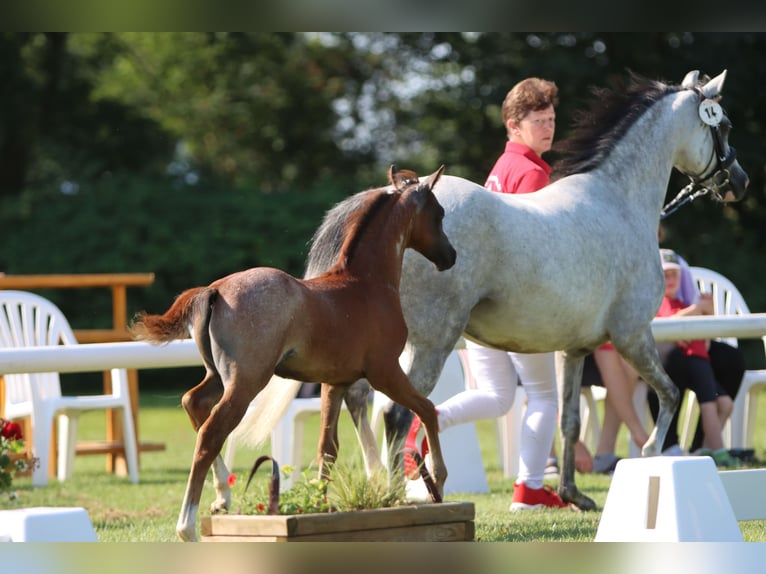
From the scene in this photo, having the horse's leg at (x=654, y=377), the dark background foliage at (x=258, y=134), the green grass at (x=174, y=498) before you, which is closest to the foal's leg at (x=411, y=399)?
the green grass at (x=174, y=498)

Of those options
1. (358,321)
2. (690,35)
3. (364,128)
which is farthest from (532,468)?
(364,128)

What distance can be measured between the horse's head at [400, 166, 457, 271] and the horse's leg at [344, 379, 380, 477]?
0.56 m

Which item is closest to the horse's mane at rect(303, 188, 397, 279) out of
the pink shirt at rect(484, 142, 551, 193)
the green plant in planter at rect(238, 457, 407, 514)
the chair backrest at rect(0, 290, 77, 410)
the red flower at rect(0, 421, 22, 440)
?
the green plant in planter at rect(238, 457, 407, 514)

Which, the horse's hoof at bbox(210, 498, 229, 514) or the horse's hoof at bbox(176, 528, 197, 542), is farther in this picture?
the horse's hoof at bbox(210, 498, 229, 514)

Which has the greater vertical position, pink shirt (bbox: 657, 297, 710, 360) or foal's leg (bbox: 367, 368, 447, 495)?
pink shirt (bbox: 657, 297, 710, 360)

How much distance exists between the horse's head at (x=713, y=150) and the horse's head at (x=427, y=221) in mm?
2143

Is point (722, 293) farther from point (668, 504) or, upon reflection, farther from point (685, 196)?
point (668, 504)

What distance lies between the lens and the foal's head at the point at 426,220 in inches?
165

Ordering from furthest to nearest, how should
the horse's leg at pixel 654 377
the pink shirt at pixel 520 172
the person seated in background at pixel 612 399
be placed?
the person seated in background at pixel 612 399 < the pink shirt at pixel 520 172 < the horse's leg at pixel 654 377

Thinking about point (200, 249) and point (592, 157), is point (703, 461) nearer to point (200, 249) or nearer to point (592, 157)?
point (592, 157)

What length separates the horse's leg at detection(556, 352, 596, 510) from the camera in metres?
5.96

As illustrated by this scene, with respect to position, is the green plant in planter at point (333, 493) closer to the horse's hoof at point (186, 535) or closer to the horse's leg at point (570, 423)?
the horse's hoof at point (186, 535)

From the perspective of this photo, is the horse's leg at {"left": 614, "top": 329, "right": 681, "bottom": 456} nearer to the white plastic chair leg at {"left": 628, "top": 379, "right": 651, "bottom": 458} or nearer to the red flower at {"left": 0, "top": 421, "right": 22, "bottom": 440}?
the red flower at {"left": 0, "top": 421, "right": 22, "bottom": 440}

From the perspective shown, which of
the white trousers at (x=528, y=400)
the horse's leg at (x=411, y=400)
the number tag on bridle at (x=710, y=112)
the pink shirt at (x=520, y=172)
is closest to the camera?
the horse's leg at (x=411, y=400)
